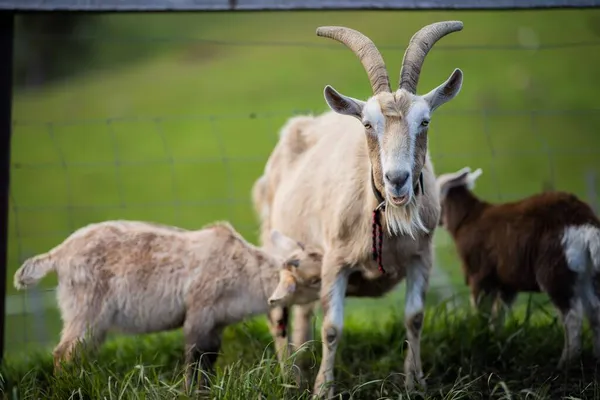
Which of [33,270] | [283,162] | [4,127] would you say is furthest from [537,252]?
[4,127]

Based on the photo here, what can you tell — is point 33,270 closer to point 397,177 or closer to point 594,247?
point 397,177

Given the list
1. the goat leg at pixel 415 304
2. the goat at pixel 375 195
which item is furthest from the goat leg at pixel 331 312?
the goat leg at pixel 415 304

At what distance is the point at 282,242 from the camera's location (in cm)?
803

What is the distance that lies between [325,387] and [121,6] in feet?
9.98

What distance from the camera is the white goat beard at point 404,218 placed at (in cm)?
679

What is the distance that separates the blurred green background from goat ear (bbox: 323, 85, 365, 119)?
18125mm

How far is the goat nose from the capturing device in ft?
20.9

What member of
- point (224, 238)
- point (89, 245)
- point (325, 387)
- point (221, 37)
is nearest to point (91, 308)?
point (89, 245)

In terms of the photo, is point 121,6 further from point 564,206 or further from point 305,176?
point 564,206

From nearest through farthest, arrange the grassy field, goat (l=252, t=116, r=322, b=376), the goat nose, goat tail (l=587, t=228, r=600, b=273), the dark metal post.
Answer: the goat nose < goat tail (l=587, t=228, r=600, b=273) < the dark metal post < goat (l=252, t=116, r=322, b=376) < the grassy field

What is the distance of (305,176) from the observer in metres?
8.39

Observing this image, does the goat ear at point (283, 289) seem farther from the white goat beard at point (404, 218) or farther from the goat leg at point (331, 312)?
the white goat beard at point (404, 218)

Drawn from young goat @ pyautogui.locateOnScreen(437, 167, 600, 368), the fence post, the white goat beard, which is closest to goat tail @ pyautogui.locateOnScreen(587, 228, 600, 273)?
young goat @ pyautogui.locateOnScreen(437, 167, 600, 368)

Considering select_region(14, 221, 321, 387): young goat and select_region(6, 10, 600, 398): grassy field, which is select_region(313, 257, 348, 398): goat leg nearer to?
select_region(14, 221, 321, 387): young goat
